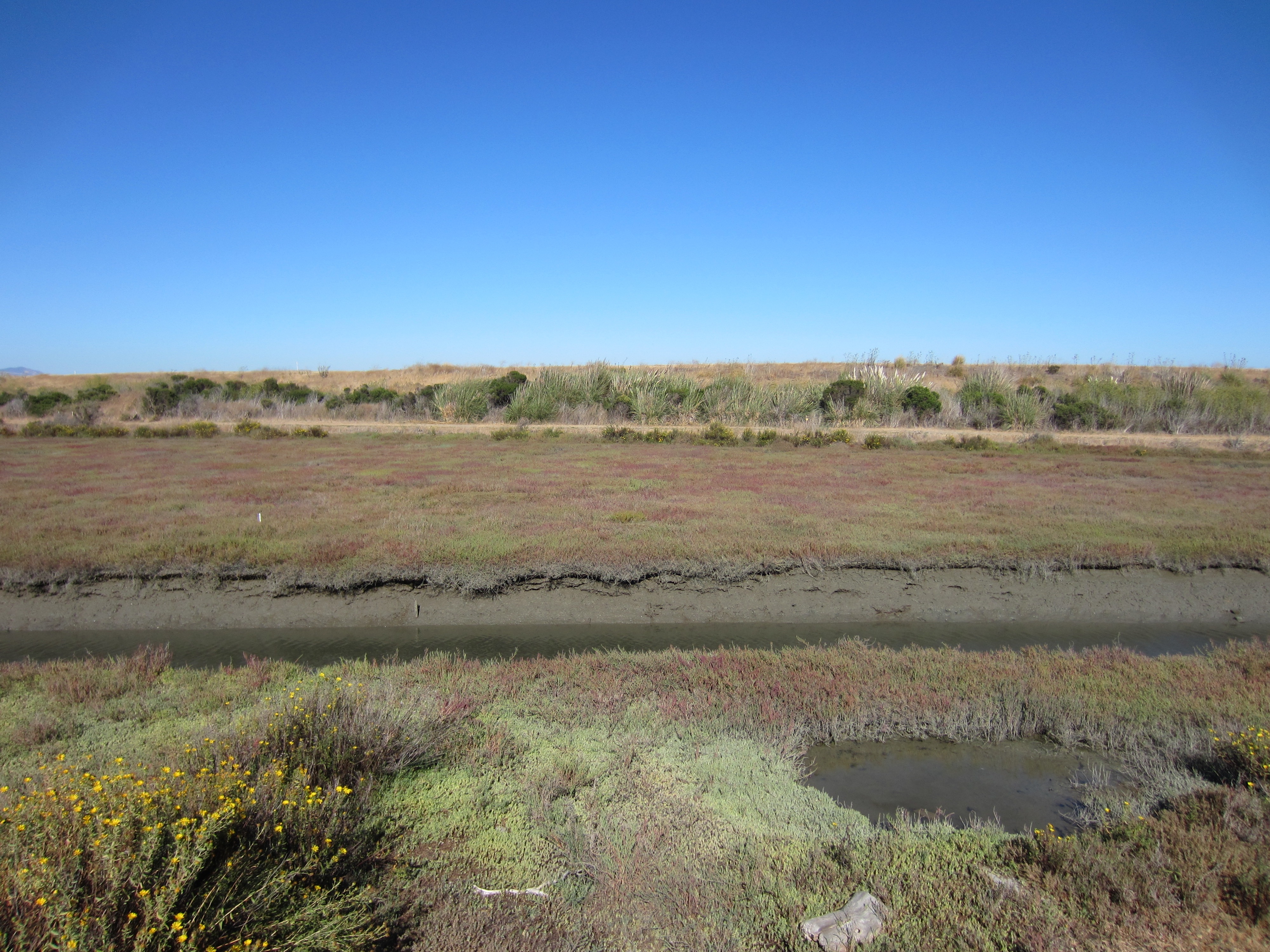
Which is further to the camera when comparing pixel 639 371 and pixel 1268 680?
pixel 639 371

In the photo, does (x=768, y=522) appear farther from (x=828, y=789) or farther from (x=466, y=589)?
(x=828, y=789)

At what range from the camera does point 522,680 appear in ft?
26.2

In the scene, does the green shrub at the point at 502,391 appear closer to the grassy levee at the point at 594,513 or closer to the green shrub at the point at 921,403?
the grassy levee at the point at 594,513

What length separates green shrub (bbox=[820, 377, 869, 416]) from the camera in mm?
39312

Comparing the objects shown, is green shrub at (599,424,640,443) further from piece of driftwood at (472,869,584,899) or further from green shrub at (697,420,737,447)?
piece of driftwood at (472,869,584,899)

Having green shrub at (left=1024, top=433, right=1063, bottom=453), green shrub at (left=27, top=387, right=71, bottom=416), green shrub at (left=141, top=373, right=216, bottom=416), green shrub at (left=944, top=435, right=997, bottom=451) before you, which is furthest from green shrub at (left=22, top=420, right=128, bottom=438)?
green shrub at (left=1024, top=433, right=1063, bottom=453)

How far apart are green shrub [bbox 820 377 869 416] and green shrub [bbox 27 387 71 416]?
41393 mm

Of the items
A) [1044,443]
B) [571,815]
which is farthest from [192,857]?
[1044,443]

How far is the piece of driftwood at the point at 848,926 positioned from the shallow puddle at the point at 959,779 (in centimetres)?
163

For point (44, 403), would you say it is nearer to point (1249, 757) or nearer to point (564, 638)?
point (564, 638)

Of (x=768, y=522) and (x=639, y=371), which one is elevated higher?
(x=639, y=371)

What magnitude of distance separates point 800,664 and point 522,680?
3.16 meters

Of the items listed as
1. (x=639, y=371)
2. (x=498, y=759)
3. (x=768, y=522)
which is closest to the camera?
(x=498, y=759)

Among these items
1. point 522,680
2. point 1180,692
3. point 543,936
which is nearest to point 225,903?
point 543,936
